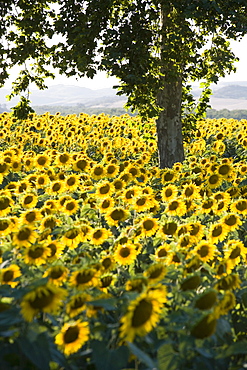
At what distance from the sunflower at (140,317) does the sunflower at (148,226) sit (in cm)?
146

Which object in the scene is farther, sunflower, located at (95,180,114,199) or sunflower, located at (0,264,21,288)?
sunflower, located at (95,180,114,199)

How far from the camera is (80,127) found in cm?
1080

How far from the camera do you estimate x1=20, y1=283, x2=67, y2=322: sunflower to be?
179 cm

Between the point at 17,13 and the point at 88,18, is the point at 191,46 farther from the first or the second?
the point at 17,13

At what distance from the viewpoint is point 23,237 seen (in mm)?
2770

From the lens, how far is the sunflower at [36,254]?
2.53 meters

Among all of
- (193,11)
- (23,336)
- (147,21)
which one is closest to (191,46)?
(147,21)

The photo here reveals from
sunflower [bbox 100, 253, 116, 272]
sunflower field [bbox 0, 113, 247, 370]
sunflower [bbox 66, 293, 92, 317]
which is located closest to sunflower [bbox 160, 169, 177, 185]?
sunflower field [bbox 0, 113, 247, 370]

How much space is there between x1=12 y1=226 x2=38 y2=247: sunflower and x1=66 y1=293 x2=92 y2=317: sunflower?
35.0 inches

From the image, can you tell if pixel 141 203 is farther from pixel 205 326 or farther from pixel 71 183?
pixel 205 326

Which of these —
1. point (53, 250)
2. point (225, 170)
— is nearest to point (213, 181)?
point (225, 170)

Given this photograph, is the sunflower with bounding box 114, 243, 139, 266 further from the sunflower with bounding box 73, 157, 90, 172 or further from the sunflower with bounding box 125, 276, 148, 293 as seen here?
the sunflower with bounding box 73, 157, 90, 172

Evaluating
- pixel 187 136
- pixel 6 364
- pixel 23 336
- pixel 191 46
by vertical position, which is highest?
pixel 191 46

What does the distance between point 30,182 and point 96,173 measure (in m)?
0.77
